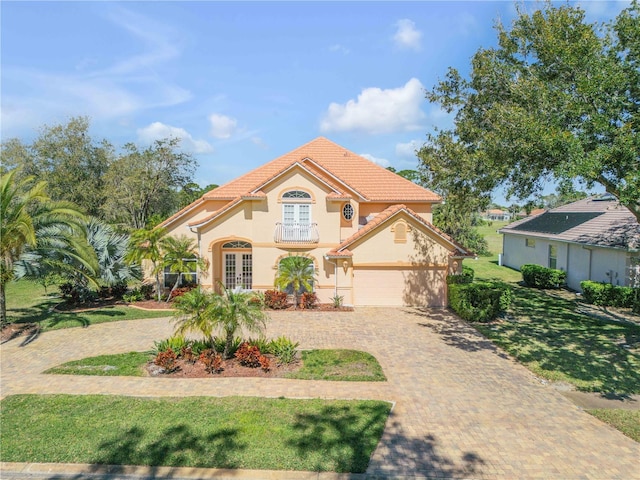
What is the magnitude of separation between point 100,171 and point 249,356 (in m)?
29.3

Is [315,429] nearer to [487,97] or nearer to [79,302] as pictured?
[487,97]

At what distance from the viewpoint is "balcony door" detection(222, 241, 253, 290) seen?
22656 mm

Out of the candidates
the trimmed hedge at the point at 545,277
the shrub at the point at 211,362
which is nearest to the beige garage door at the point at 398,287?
the trimmed hedge at the point at 545,277

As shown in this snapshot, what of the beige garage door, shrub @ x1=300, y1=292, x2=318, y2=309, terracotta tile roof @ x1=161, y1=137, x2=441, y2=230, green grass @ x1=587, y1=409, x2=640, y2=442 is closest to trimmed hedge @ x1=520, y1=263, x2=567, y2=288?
terracotta tile roof @ x1=161, y1=137, x2=441, y2=230

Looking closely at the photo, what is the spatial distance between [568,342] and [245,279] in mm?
16101

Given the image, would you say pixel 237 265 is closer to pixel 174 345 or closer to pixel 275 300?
pixel 275 300

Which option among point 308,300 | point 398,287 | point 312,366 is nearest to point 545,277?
point 398,287

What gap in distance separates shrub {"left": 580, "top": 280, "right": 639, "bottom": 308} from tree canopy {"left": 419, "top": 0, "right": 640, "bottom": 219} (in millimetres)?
8708

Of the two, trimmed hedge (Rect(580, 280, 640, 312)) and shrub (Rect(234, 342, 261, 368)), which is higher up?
trimmed hedge (Rect(580, 280, 640, 312))

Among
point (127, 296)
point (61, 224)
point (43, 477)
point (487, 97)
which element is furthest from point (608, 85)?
point (127, 296)

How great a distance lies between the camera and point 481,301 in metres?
18.0

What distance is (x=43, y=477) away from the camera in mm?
6973

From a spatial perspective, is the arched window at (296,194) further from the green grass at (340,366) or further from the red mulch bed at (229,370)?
the red mulch bed at (229,370)

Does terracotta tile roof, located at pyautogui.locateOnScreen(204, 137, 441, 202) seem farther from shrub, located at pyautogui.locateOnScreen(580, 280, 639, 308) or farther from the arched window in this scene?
shrub, located at pyautogui.locateOnScreen(580, 280, 639, 308)
